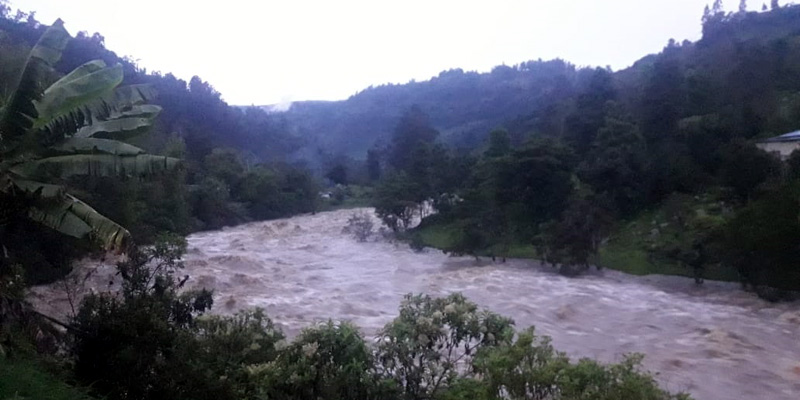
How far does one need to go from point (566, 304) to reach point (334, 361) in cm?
1130

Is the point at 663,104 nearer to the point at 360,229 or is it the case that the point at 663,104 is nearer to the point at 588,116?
the point at 588,116

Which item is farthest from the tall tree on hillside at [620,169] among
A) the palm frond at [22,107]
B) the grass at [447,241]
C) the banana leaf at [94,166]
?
the palm frond at [22,107]

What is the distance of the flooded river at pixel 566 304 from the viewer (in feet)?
36.9

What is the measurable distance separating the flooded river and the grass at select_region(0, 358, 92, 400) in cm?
690

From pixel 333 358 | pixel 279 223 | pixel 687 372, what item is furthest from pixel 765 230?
pixel 279 223

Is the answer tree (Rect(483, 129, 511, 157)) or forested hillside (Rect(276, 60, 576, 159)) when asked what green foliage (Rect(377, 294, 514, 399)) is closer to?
tree (Rect(483, 129, 511, 157))

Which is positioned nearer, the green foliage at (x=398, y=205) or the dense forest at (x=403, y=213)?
the dense forest at (x=403, y=213)

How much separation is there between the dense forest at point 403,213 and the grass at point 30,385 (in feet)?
0.10

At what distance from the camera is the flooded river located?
36.9 feet

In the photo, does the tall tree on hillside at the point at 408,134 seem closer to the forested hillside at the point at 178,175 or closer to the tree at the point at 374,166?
the tree at the point at 374,166

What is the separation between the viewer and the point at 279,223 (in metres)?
33.3

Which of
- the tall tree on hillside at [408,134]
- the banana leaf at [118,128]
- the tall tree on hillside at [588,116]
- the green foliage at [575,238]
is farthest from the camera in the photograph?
the tall tree on hillside at [408,134]

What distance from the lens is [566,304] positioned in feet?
50.0

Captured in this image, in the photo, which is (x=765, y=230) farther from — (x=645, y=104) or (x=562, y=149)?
(x=645, y=104)
